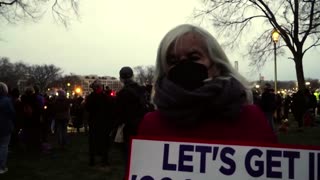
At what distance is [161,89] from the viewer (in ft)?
7.31

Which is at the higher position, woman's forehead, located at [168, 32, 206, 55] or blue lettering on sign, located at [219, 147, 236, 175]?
woman's forehead, located at [168, 32, 206, 55]

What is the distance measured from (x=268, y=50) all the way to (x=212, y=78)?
3334 centimetres

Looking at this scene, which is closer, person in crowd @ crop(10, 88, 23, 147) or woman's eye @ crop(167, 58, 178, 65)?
woman's eye @ crop(167, 58, 178, 65)

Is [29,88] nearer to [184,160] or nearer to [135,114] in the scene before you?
[135,114]

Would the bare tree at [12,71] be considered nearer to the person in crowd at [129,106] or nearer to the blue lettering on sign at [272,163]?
the person in crowd at [129,106]

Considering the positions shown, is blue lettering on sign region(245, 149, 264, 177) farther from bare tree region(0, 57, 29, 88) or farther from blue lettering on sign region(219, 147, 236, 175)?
bare tree region(0, 57, 29, 88)

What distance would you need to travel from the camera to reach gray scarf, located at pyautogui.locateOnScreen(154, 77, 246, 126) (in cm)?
209

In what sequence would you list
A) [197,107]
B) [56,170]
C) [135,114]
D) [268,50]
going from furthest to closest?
[268,50] < [56,170] < [135,114] < [197,107]

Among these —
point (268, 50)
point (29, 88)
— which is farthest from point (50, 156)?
point (268, 50)

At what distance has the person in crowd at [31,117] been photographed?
14.3m

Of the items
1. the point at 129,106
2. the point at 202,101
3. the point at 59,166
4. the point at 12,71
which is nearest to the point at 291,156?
the point at 202,101

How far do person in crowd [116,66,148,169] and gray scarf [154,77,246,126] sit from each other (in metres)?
5.39

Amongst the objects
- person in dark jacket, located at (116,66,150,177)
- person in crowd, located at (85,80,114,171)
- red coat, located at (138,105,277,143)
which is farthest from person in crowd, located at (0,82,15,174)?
red coat, located at (138,105,277,143)

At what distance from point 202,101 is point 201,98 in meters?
0.02
